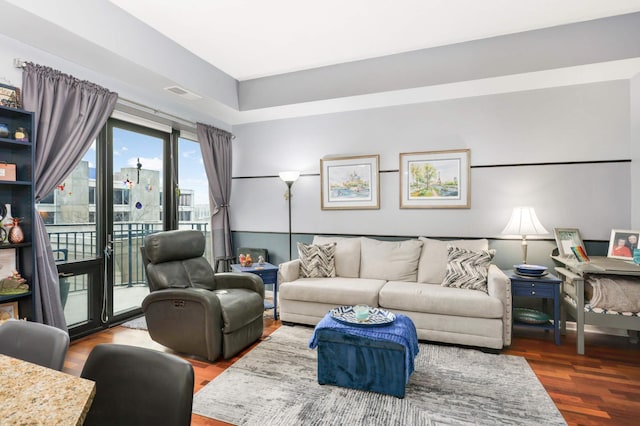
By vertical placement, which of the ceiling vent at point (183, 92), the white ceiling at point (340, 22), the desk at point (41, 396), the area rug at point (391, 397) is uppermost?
the white ceiling at point (340, 22)

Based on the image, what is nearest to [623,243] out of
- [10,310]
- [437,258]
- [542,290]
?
[542,290]

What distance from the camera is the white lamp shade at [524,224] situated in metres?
3.30

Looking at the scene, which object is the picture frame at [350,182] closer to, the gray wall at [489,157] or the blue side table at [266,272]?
the gray wall at [489,157]

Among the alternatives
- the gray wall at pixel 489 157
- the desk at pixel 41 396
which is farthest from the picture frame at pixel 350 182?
the desk at pixel 41 396

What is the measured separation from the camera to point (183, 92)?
3.70 m

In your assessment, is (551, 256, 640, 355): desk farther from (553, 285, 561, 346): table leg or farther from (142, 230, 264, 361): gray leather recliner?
(142, 230, 264, 361): gray leather recliner

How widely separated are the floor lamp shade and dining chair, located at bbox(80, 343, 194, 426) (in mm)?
3342

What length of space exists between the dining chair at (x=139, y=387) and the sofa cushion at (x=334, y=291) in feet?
8.06

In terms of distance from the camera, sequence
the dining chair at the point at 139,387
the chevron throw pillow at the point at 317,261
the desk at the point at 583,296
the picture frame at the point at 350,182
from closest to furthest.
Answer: the dining chair at the point at 139,387 < the desk at the point at 583,296 < the chevron throw pillow at the point at 317,261 < the picture frame at the point at 350,182

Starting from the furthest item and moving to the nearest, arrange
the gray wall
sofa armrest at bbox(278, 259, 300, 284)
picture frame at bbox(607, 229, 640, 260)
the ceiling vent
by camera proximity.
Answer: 1. sofa armrest at bbox(278, 259, 300, 284)
2. the ceiling vent
3. the gray wall
4. picture frame at bbox(607, 229, 640, 260)

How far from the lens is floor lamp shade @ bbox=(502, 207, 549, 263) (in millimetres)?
3307

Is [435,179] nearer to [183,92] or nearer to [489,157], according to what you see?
[489,157]

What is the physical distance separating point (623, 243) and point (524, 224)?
0.89 m

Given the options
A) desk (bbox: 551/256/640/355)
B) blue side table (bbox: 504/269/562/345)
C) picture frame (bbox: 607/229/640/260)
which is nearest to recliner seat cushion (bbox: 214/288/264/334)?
blue side table (bbox: 504/269/562/345)
